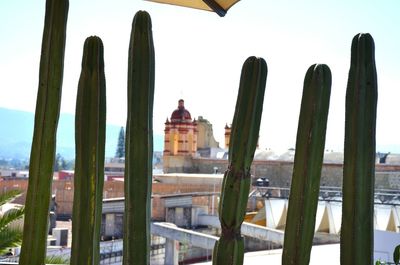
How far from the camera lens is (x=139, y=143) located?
174cm

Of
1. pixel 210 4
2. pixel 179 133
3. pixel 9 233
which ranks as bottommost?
pixel 9 233

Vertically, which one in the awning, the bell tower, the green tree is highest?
the bell tower

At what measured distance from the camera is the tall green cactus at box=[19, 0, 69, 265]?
1730mm

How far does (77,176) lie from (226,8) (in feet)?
3.89

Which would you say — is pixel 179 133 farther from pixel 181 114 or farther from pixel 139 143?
pixel 139 143

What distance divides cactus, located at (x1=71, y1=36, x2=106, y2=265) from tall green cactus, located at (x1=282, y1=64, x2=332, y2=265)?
2.31 ft

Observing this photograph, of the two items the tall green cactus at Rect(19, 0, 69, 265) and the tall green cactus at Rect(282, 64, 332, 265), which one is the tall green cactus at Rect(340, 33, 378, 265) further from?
the tall green cactus at Rect(19, 0, 69, 265)

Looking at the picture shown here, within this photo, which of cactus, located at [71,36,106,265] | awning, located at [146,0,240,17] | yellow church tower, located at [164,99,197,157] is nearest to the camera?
cactus, located at [71,36,106,265]

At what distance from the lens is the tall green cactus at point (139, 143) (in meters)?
1.70

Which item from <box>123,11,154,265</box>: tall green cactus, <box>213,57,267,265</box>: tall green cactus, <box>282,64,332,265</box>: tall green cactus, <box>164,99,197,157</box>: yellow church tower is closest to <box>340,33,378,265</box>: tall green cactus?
<box>282,64,332,265</box>: tall green cactus

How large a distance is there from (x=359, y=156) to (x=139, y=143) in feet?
2.57

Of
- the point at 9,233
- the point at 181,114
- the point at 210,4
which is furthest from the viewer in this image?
the point at 181,114

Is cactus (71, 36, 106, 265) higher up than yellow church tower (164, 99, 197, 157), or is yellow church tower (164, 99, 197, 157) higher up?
yellow church tower (164, 99, 197, 157)

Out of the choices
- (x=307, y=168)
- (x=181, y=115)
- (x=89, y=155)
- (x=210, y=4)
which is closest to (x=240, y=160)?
(x=307, y=168)
